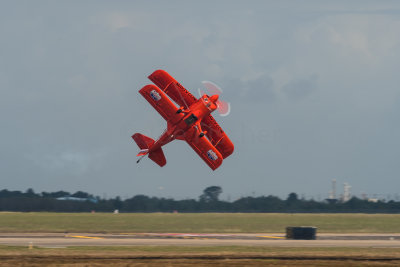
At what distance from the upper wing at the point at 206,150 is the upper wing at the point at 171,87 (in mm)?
2876

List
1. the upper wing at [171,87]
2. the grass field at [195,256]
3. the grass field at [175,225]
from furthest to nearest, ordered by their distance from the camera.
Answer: the grass field at [175,225] < the upper wing at [171,87] < the grass field at [195,256]

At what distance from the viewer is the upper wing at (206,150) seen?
39.6 meters

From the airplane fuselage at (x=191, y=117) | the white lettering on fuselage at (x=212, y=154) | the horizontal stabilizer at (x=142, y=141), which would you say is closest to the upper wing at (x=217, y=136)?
the white lettering on fuselage at (x=212, y=154)

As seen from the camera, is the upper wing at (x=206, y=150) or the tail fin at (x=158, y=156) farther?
the tail fin at (x=158, y=156)

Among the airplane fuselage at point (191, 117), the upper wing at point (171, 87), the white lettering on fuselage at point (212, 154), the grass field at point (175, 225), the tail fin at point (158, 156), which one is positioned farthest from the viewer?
the grass field at point (175, 225)

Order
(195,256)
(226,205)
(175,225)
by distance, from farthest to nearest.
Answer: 1. (226,205)
2. (175,225)
3. (195,256)

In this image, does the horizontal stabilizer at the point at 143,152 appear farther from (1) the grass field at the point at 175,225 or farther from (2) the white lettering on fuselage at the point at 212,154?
(1) the grass field at the point at 175,225

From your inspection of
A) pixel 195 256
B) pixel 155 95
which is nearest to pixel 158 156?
pixel 155 95

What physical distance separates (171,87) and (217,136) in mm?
4750

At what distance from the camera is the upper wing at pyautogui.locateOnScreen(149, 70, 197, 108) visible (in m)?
41.1

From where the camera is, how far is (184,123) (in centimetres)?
3822

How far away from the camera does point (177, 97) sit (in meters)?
41.8

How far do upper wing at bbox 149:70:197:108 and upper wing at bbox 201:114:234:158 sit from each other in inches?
70.7

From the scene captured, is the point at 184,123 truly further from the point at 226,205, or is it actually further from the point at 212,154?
the point at 226,205
